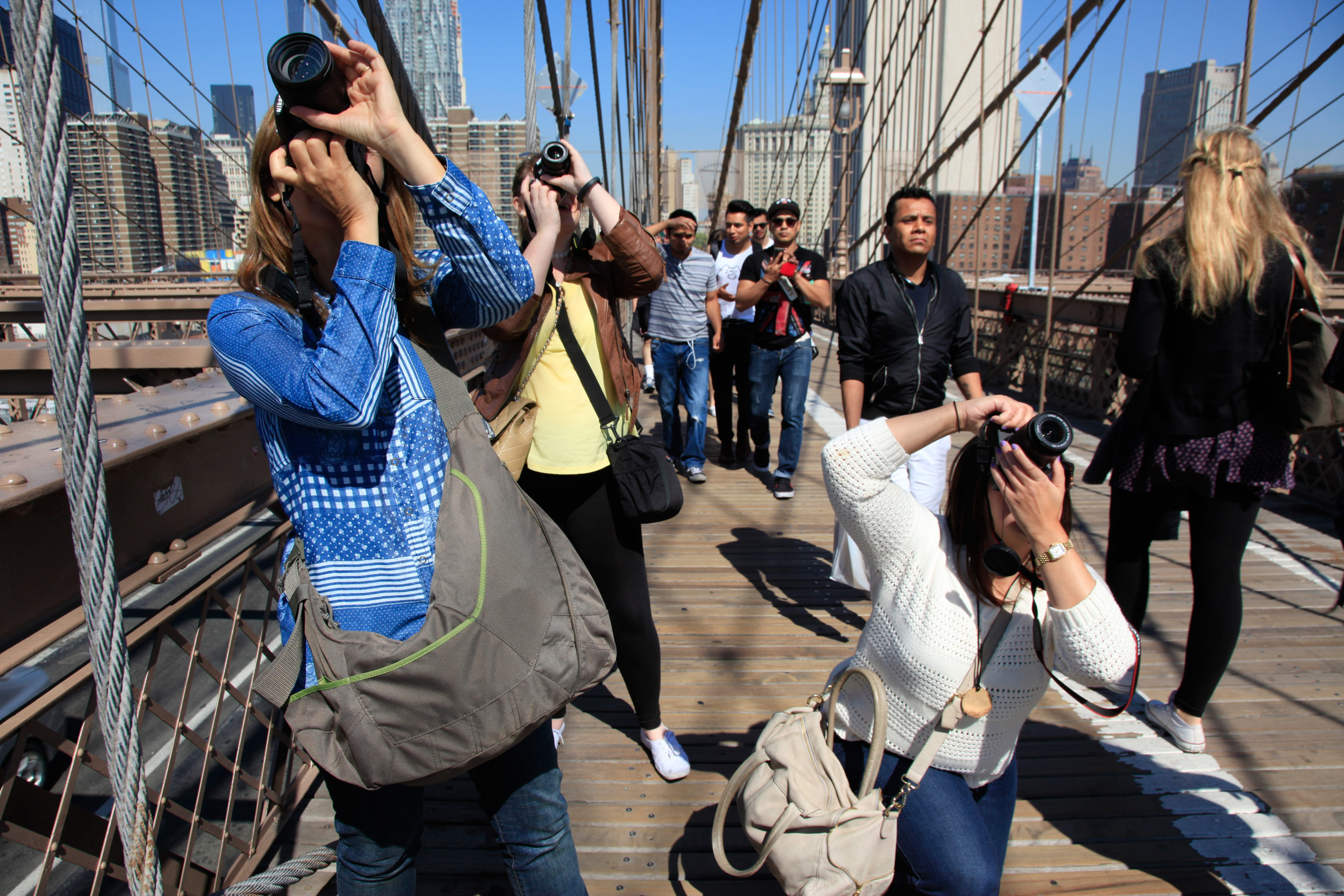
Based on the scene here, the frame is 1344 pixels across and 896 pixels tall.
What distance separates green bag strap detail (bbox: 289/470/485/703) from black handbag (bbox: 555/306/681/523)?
73 cm

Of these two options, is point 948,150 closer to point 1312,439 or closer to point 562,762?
point 1312,439

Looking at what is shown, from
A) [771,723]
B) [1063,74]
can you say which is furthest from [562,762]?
[1063,74]

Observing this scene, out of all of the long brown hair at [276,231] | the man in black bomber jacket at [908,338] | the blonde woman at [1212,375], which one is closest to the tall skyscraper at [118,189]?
the long brown hair at [276,231]

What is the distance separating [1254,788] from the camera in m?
2.01

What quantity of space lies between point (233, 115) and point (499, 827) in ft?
25.3

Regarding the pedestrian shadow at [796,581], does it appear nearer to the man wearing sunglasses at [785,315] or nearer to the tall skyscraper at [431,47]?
the man wearing sunglasses at [785,315]

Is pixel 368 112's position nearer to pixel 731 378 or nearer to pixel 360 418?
pixel 360 418

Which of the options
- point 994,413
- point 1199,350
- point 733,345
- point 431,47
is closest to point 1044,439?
point 994,413

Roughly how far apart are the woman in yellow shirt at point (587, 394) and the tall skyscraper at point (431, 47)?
1.59 ft

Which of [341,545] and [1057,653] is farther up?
[341,545]

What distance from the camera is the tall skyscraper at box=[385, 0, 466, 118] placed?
151 inches

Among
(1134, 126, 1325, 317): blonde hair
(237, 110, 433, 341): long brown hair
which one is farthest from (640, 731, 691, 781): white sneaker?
(1134, 126, 1325, 317): blonde hair

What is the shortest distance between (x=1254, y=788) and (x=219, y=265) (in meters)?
14.9

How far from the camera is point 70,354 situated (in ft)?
2.43
